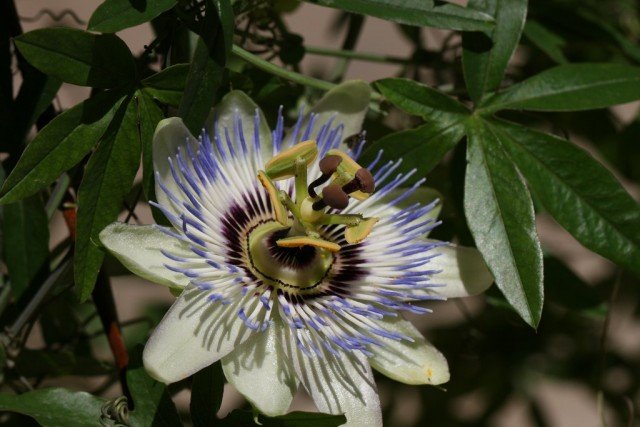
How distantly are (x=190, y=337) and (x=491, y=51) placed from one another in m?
0.59

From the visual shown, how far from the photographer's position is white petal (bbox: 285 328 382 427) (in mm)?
1166

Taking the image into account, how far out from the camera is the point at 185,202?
119 cm

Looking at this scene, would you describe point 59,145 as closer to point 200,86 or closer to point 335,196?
point 200,86

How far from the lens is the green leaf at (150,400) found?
1.16 m

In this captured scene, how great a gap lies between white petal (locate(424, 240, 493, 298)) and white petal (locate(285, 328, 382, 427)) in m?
0.15

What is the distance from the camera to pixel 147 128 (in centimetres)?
115

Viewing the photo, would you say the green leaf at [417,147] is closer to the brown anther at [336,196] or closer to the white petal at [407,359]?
the brown anther at [336,196]

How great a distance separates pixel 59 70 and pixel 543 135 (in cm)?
64

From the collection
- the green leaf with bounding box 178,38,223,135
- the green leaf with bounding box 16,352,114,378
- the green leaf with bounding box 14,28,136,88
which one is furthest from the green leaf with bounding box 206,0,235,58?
the green leaf with bounding box 16,352,114,378

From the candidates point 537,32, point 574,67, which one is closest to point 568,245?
point 537,32

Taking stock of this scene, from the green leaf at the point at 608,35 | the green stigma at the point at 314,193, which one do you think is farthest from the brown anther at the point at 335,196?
the green leaf at the point at 608,35

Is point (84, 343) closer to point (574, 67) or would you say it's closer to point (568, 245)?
point (574, 67)

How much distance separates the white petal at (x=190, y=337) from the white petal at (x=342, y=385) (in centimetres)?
9

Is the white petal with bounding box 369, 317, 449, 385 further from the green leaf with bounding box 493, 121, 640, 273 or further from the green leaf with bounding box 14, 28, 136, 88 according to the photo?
the green leaf with bounding box 14, 28, 136, 88
